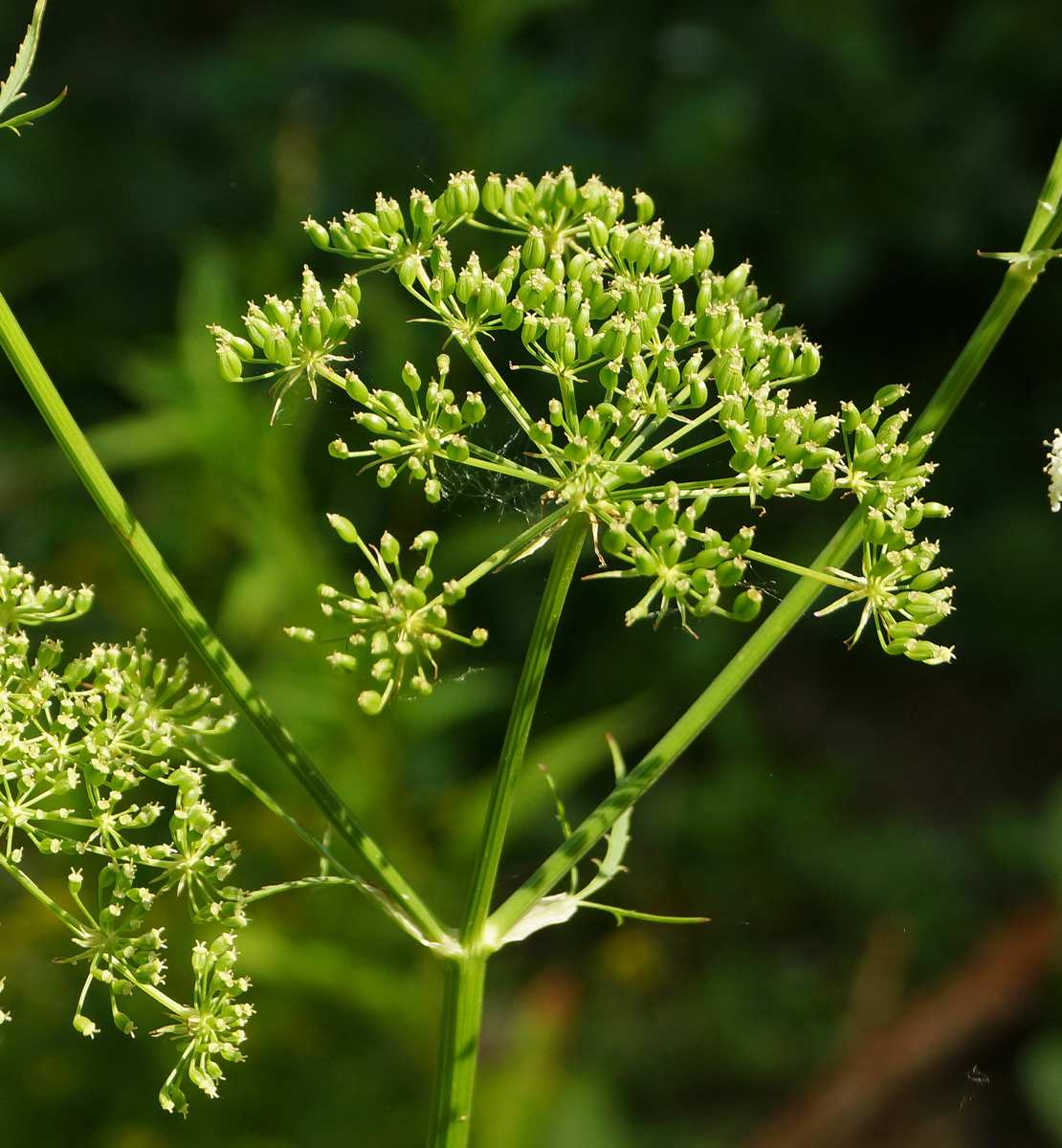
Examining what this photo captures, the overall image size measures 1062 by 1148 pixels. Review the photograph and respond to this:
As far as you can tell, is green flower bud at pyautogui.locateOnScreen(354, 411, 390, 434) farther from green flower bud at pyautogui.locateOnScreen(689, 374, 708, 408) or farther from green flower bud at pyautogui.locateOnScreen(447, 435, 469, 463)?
green flower bud at pyautogui.locateOnScreen(689, 374, 708, 408)

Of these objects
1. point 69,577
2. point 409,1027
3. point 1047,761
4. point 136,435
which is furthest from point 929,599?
point 1047,761

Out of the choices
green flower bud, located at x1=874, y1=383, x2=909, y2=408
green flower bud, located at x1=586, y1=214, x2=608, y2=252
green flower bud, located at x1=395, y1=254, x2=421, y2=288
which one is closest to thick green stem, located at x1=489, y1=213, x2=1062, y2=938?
green flower bud, located at x1=874, y1=383, x2=909, y2=408

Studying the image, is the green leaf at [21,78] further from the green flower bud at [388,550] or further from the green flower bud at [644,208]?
the green flower bud at [644,208]

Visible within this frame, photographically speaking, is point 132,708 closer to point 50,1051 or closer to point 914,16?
point 50,1051

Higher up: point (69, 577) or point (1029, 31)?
point (1029, 31)

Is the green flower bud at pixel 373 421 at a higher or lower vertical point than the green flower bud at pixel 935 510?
higher

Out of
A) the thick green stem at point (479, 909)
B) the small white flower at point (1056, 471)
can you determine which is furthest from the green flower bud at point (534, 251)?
the small white flower at point (1056, 471)

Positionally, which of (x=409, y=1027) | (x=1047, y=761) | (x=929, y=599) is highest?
(x=929, y=599)
